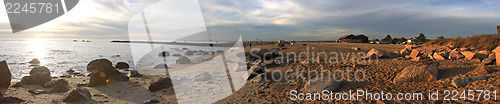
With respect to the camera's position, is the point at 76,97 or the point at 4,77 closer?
the point at 76,97

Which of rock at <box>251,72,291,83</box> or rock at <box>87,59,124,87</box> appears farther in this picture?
rock at <box>87,59,124,87</box>

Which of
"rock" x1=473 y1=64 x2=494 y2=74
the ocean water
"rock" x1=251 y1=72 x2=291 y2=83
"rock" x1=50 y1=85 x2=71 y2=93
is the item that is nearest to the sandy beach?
"rock" x1=473 y1=64 x2=494 y2=74

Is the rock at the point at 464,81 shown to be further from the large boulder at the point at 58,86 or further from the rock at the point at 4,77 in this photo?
the rock at the point at 4,77

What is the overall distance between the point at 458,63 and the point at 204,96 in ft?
33.6

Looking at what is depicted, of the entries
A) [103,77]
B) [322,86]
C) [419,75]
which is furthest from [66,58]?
[419,75]

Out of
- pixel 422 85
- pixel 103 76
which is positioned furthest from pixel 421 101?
pixel 103 76

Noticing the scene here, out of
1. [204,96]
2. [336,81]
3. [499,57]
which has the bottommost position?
[204,96]

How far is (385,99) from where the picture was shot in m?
6.22

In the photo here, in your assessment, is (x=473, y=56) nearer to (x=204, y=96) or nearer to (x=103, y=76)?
(x=204, y=96)

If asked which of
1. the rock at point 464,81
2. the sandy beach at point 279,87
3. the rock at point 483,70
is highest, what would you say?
the rock at point 483,70

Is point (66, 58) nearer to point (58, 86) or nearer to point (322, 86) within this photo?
point (58, 86)

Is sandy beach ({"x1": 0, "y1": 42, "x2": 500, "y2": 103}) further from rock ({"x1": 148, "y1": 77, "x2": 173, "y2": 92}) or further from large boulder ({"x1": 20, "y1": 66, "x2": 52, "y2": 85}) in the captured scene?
large boulder ({"x1": 20, "y1": 66, "x2": 52, "y2": 85})

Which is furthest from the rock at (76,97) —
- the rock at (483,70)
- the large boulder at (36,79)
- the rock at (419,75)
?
the rock at (483,70)

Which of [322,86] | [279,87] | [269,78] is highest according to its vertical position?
[322,86]
